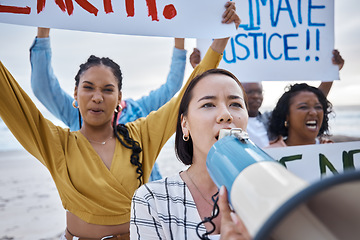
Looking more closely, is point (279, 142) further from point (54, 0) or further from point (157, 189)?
point (54, 0)

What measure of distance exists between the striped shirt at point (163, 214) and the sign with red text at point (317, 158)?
0.97 metres

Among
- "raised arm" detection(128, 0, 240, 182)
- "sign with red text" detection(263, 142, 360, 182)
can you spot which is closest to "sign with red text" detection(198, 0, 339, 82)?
"raised arm" detection(128, 0, 240, 182)

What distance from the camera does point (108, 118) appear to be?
6.95 feet

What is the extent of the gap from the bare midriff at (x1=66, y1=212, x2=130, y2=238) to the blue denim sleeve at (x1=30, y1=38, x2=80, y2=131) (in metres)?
0.81

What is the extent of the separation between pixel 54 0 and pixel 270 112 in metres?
1.90

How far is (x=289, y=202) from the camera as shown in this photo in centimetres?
57

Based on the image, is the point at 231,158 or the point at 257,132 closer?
the point at 231,158

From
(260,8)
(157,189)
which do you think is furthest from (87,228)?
(260,8)

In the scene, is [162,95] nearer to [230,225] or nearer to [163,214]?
[163,214]

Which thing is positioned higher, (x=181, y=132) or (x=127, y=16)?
(x=127, y=16)

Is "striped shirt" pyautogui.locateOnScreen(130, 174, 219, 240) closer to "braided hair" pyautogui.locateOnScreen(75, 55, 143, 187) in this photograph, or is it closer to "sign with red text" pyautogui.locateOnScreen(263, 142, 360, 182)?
"braided hair" pyautogui.locateOnScreen(75, 55, 143, 187)

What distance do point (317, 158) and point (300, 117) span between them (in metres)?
0.49

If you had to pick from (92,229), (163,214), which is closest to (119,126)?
(92,229)

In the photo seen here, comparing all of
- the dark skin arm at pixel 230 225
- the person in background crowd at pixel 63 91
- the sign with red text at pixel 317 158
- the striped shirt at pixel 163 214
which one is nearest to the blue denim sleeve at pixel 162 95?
the person in background crowd at pixel 63 91
